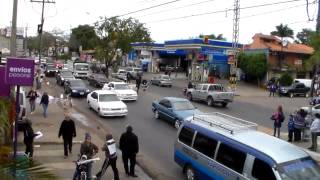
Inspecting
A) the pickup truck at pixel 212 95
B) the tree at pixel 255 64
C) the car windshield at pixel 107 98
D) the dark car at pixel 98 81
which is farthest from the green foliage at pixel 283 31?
the car windshield at pixel 107 98

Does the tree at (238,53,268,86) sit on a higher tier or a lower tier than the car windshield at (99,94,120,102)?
higher

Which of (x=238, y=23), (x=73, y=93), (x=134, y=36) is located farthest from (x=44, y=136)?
(x=134, y=36)

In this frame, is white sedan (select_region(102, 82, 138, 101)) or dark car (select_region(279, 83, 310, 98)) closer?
white sedan (select_region(102, 82, 138, 101))

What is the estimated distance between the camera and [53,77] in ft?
201

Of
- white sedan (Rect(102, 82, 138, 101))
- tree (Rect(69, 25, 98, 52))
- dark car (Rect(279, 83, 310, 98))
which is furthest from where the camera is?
tree (Rect(69, 25, 98, 52))

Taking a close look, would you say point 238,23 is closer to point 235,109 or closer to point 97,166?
point 235,109

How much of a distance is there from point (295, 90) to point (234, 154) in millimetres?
40221

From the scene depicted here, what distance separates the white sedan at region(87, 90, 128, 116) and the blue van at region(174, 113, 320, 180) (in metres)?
12.4

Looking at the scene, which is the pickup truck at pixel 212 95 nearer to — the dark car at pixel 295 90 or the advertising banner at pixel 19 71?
the dark car at pixel 295 90

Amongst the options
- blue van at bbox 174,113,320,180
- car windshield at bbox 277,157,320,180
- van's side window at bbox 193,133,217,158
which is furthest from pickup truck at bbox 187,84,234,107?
car windshield at bbox 277,157,320,180

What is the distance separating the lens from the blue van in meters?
9.87

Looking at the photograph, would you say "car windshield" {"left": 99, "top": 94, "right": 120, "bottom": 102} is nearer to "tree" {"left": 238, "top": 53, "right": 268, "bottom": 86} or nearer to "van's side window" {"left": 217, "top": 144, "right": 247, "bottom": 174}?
"van's side window" {"left": 217, "top": 144, "right": 247, "bottom": 174}

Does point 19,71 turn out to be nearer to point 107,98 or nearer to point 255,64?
point 107,98

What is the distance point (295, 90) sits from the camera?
161ft
